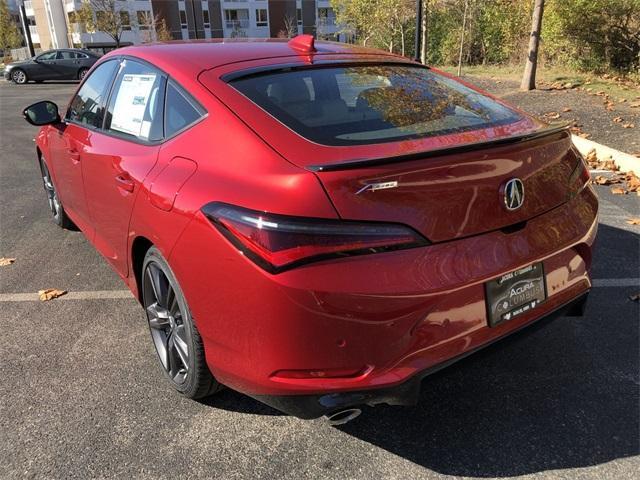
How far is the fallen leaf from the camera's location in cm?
384

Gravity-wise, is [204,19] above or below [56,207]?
above

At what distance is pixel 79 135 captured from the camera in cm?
366

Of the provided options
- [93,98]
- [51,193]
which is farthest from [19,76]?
[93,98]

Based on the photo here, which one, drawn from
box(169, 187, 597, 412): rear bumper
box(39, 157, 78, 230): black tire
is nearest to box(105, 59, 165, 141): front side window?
box(169, 187, 597, 412): rear bumper

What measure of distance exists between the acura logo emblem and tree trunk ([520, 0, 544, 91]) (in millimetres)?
9851

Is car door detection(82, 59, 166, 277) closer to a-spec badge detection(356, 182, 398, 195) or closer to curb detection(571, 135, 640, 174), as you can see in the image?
a-spec badge detection(356, 182, 398, 195)

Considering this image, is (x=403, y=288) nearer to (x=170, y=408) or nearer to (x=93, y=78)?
(x=170, y=408)

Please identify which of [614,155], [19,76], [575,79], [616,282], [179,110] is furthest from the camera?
[19,76]

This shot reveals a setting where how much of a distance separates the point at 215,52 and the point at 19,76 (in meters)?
26.6

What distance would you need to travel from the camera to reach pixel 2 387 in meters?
2.85

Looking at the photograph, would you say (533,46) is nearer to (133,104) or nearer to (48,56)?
(133,104)

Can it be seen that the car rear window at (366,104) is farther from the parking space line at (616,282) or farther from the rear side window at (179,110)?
the parking space line at (616,282)

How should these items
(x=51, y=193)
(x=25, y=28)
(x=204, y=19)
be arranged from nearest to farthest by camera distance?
(x=51, y=193) → (x=25, y=28) → (x=204, y=19)

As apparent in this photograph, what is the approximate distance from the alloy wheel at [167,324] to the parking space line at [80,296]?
3.43 ft
